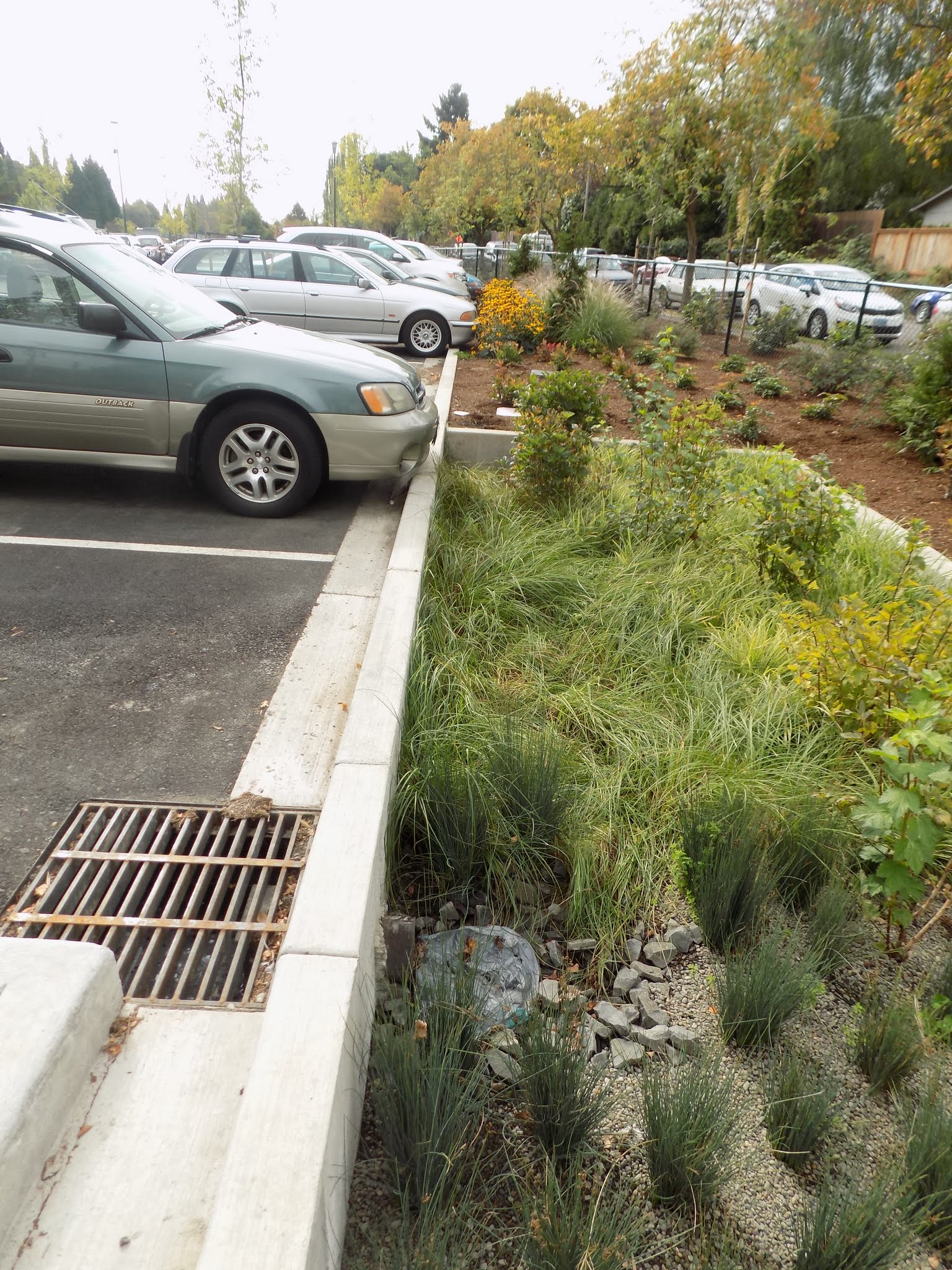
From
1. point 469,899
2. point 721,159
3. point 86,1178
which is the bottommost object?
point 469,899

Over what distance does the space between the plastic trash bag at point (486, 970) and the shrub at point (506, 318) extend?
10.4 m

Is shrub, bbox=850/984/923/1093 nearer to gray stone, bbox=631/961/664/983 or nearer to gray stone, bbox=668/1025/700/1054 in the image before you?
gray stone, bbox=668/1025/700/1054

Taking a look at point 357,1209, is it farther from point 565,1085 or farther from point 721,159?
point 721,159

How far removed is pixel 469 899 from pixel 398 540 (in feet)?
8.45

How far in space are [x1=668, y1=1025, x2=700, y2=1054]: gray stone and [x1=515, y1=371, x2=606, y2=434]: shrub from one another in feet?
15.3

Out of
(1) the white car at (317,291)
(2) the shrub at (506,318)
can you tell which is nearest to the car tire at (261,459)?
(2) the shrub at (506,318)

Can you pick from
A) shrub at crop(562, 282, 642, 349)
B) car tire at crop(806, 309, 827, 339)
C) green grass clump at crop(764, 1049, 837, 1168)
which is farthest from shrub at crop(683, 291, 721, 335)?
green grass clump at crop(764, 1049, 837, 1168)

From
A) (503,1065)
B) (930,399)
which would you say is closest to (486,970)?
(503,1065)

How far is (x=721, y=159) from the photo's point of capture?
18047 millimetres

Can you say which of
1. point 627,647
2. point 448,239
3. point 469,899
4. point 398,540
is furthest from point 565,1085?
point 448,239

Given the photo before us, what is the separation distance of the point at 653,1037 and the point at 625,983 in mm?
227

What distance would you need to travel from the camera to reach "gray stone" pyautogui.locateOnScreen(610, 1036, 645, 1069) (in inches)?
91.0

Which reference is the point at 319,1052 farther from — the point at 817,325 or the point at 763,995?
the point at 817,325

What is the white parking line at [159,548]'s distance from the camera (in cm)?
510
